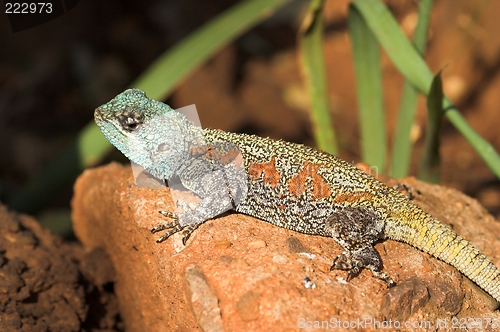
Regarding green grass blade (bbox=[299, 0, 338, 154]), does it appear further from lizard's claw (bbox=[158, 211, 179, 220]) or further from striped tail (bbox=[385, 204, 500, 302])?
lizard's claw (bbox=[158, 211, 179, 220])

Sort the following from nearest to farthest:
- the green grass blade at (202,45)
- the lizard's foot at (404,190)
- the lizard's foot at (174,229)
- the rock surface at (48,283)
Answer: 1. the lizard's foot at (174,229)
2. the rock surface at (48,283)
3. the lizard's foot at (404,190)
4. the green grass blade at (202,45)

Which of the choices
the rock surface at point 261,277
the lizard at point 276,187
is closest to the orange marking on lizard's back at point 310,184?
the lizard at point 276,187

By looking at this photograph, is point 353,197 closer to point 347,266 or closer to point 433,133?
point 347,266

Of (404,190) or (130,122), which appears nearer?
(130,122)

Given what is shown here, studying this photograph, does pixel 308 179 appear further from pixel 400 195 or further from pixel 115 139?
pixel 115 139

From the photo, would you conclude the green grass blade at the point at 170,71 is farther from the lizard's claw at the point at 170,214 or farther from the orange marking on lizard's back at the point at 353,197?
the orange marking on lizard's back at the point at 353,197

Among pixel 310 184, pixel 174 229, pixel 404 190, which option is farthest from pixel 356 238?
pixel 174 229
